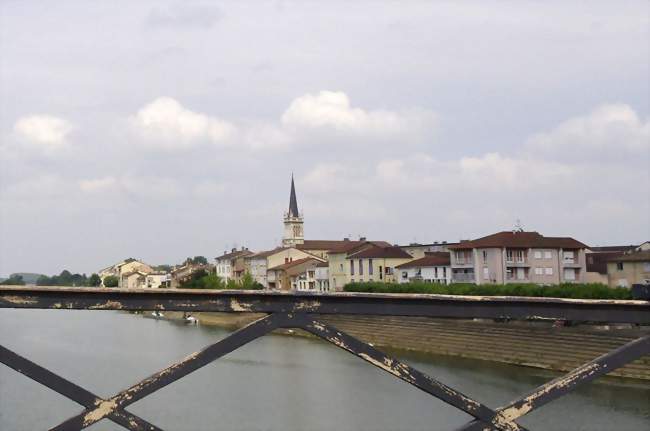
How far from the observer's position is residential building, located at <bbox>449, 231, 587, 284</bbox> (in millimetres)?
33719

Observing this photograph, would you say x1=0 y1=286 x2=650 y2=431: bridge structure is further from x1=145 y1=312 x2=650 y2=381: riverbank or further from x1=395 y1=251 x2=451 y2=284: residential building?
x1=395 y1=251 x2=451 y2=284: residential building

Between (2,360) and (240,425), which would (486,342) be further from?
(2,360)

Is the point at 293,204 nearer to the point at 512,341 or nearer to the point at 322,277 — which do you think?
the point at 322,277

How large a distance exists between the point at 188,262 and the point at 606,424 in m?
71.9

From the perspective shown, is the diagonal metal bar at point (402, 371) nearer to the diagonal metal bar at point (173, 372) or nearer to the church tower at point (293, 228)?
the diagonal metal bar at point (173, 372)

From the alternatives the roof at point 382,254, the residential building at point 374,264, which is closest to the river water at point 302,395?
the residential building at point 374,264

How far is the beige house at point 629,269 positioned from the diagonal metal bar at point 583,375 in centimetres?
2966

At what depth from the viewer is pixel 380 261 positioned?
4453 cm

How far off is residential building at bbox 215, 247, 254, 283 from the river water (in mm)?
35617

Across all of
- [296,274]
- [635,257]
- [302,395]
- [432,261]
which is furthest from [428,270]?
[302,395]

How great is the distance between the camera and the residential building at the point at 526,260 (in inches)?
1328

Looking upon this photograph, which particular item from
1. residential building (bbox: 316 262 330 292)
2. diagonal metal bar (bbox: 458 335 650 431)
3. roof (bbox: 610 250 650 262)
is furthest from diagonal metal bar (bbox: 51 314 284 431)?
residential building (bbox: 316 262 330 292)

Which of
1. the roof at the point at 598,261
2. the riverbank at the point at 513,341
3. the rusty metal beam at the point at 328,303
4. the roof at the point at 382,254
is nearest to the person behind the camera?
the rusty metal beam at the point at 328,303

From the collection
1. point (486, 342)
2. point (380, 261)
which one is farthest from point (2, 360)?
point (380, 261)
